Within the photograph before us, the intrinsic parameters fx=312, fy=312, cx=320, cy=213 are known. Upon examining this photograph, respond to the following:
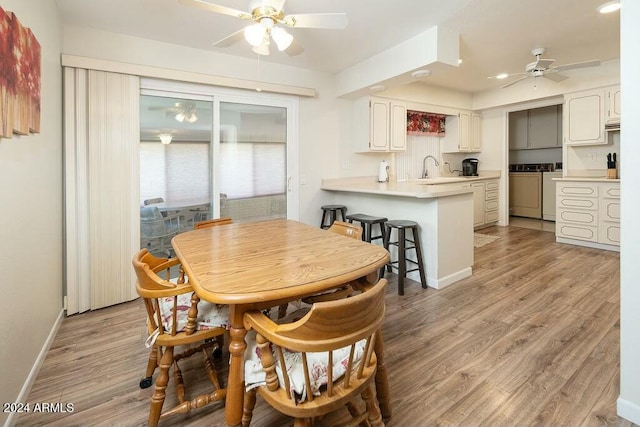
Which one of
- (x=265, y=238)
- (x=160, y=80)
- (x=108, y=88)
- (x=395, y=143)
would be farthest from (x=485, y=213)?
(x=108, y=88)

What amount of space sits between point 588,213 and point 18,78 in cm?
A: 590

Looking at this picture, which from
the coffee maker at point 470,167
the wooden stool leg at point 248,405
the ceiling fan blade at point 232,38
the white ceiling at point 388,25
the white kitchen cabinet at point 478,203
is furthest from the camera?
the coffee maker at point 470,167

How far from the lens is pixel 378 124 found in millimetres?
4391

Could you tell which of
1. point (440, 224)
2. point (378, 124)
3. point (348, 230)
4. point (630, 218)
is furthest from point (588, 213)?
point (348, 230)

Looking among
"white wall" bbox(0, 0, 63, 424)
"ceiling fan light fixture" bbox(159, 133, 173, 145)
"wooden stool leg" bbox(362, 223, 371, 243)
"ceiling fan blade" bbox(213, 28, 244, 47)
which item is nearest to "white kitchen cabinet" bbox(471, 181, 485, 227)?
"wooden stool leg" bbox(362, 223, 371, 243)

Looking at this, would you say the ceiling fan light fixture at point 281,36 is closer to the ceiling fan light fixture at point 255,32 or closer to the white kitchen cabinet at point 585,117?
the ceiling fan light fixture at point 255,32

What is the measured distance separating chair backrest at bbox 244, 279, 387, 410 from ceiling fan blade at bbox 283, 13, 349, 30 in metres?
1.70

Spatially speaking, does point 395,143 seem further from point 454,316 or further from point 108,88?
point 108,88

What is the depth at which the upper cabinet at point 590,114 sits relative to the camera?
4.23 meters

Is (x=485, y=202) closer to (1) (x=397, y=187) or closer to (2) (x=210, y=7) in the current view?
(1) (x=397, y=187)

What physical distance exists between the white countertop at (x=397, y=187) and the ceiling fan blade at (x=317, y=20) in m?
1.56

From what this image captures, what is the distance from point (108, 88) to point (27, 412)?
2452 mm

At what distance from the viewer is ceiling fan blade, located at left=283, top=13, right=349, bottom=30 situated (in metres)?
1.93

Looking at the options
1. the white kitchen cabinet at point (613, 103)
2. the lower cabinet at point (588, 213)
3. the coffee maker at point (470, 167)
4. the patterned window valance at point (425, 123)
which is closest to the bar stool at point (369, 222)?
the patterned window valance at point (425, 123)
